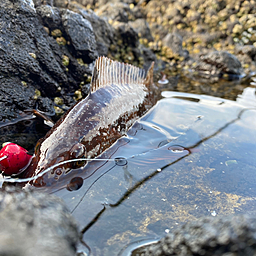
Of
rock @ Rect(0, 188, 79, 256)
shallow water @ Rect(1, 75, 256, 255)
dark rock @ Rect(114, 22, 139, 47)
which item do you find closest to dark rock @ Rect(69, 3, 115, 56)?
dark rock @ Rect(114, 22, 139, 47)

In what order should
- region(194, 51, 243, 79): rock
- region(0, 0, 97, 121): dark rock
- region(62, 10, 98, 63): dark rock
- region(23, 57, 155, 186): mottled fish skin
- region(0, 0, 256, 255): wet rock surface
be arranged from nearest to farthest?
region(0, 0, 256, 255): wet rock surface, region(23, 57, 155, 186): mottled fish skin, region(0, 0, 97, 121): dark rock, region(62, 10, 98, 63): dark rock, region(194, 51, 243, 79): rock

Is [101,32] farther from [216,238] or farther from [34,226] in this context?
[216,238]

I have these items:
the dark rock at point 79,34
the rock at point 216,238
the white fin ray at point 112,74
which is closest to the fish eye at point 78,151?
the white fin ray at point 112,74

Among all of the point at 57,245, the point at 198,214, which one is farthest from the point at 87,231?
the point at 198,214

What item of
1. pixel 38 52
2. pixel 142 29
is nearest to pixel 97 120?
pixel 38 52

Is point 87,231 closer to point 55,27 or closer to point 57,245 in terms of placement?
point 57,245

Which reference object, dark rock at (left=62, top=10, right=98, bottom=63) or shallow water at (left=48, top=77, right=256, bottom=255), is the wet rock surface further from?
shallow water at (left=48, top=77, right=256, bottom=255)

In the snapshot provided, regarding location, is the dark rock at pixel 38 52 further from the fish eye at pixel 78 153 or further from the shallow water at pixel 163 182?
the shallow water at pixel 163 182
